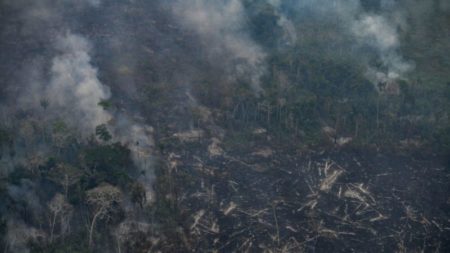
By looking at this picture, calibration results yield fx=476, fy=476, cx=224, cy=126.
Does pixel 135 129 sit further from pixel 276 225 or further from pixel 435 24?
pixel 435 24

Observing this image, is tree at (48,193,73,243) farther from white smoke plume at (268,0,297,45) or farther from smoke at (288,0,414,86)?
white smoke plume at (268,0,297,45)

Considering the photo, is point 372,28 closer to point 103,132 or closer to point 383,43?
point 383,43

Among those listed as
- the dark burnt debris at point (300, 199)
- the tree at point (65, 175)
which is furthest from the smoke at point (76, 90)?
the dark burnt debris at point (300, 199)

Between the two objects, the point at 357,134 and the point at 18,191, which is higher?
the point at 357,134

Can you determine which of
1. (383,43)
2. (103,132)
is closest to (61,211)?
(103,132)

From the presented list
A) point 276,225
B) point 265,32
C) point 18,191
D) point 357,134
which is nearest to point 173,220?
point 276,225

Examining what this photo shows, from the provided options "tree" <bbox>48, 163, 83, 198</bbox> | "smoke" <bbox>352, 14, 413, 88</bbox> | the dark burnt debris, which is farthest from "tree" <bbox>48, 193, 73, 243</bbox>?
"smoke" <bbox>352, 14, 413, 88</bbox>
